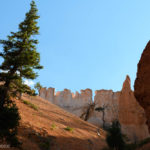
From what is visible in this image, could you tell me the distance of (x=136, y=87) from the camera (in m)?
14.4

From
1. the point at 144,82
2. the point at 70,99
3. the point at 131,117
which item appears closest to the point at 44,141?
the point at 144,82

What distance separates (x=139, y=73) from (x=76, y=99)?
216 ft

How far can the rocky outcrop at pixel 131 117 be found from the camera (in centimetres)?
4144

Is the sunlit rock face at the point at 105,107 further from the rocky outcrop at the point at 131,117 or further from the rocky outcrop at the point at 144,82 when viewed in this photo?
the rocky outcrop at the point at 144,82

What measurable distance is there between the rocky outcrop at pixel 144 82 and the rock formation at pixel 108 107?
2940cm

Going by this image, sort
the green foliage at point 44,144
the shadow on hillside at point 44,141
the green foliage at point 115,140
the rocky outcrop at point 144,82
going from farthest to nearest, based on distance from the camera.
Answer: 1. the green foliage at point 115,140
2. the green foliage at point 44,144
3. the shadow on hillside at point 44,141
4. the rocky outcrop at point 144,82

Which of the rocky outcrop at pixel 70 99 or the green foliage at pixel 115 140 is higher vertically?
the rocky outcrop at pixel 70 99

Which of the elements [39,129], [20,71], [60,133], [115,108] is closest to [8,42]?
[20,71]

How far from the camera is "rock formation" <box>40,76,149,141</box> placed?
42.6 metres

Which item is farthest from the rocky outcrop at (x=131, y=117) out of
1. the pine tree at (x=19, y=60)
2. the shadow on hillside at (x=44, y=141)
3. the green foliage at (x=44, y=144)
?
the pine tree at (x=19, y=60)

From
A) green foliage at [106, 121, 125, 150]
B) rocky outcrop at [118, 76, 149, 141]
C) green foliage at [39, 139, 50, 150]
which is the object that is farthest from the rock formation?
green foliage at [39, 139, 50, 150]

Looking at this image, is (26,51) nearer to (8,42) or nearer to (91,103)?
(8,42)

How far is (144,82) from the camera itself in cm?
1349

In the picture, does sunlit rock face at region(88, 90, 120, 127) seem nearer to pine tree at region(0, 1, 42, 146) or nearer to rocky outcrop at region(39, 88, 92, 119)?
rocky outcrop at region(39, 88, 92, 119)
